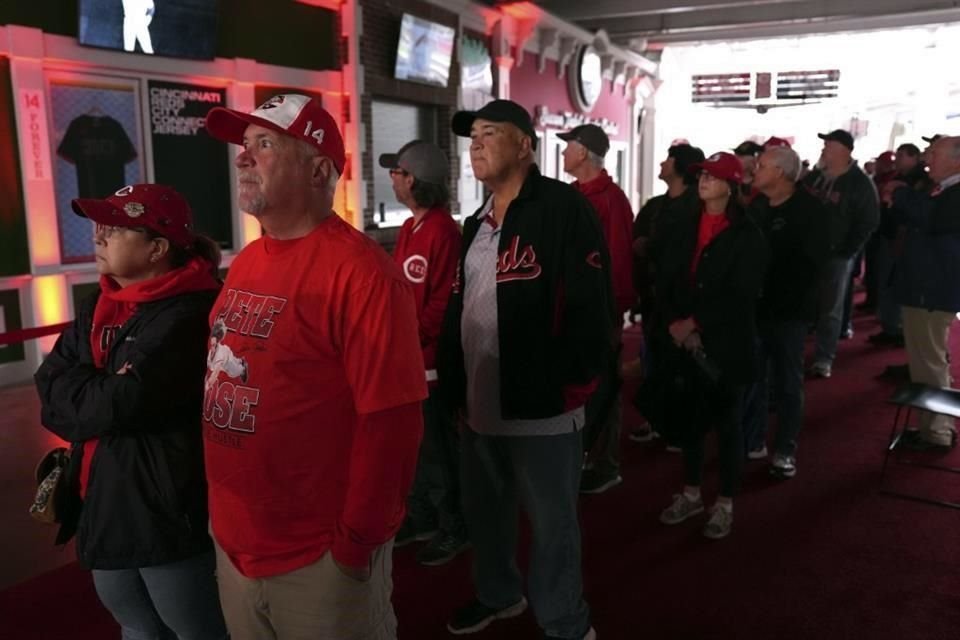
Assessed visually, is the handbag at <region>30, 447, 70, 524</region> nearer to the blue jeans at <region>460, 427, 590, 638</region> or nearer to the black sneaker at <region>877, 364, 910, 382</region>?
the blue jeans at <region>460, 427, 590, 638</region>

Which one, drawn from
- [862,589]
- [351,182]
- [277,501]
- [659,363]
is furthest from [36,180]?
[862,589]

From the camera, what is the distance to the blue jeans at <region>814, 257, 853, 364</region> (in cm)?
562

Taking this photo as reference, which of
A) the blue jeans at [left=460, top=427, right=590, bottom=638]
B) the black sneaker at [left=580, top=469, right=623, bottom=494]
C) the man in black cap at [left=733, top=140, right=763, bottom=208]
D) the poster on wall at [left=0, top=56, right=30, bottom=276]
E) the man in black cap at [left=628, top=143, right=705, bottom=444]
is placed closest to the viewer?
the blue jeans at [left=460, top=427, right=590, bottom=638]

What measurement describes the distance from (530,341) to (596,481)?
1881 mm

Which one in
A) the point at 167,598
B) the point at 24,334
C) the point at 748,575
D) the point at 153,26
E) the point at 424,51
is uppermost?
the point at 424,51

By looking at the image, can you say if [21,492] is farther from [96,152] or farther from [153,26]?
[153,26]

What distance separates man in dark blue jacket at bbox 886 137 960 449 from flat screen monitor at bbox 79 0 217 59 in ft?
17.0

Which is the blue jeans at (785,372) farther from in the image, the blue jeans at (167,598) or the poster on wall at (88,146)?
the poster on wall at (88,146)

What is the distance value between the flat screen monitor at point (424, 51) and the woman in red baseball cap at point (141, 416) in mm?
6791

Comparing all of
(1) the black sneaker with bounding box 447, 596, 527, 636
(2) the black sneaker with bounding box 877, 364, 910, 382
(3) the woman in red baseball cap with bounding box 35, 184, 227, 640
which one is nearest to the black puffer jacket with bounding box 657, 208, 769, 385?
(1) the black sneaker with bounding box 447, 596, 527, 636

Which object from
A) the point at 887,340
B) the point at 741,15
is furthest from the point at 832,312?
the point at 741,15

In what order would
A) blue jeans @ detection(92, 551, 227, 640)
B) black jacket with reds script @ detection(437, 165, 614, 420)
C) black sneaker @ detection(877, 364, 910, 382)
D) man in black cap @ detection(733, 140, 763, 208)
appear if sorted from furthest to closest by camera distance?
black sneaker @ detection(877, 364, 910, 382) → man in black cap @ detection(733, 140, 763, 208) → black jacket with reds script @ detection(437, 165, 614, 420) → blue jeans @ detection(92, 551, 227, 640)

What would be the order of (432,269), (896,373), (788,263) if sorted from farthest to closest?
(896,373), (788,263), (432,269)

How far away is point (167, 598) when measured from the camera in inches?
67.9
